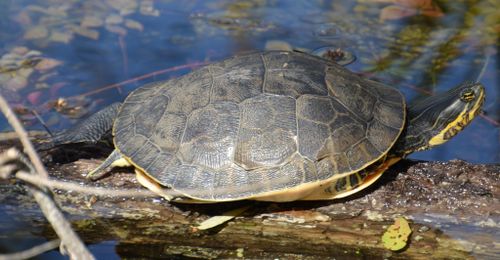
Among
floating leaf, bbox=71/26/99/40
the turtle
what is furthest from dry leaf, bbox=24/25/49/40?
the turtle

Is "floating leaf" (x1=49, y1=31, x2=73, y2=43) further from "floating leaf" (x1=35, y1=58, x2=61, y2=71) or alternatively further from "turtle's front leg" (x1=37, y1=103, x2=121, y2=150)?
"turtle's front leg" (x1=37, y1=103, x2=121, y2=150)

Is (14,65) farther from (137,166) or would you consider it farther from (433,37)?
(433,37)

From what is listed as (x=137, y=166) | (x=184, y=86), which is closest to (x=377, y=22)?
(x=184, y=86)

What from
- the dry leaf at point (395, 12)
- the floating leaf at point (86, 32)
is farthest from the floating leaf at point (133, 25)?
the dry leaf at point (395, 12)

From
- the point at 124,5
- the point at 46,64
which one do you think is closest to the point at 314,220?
the point at 46,64

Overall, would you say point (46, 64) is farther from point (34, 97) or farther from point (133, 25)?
point (133, 25)
